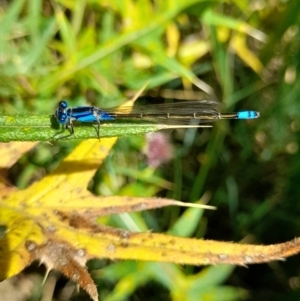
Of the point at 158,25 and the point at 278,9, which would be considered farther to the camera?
the point at 278,9

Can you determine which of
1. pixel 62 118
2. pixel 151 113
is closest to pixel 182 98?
pixel 151 113

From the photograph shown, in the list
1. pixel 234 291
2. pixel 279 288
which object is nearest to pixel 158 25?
pixel 234 291

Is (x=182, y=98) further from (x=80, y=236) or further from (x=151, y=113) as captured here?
(x=80, y=236)

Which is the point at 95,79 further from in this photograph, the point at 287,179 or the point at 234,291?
the point at 234,291

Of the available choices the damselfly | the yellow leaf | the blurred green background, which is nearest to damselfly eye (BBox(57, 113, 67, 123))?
the damselfly

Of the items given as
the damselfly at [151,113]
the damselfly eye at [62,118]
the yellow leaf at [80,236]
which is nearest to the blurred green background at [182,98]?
the damselfly at [151,113]

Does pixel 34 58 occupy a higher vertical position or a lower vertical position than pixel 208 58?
lower
